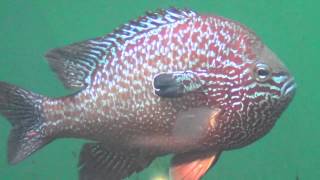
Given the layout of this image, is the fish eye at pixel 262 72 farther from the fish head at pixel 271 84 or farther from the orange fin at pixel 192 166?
the orange fin at pixel 192 166

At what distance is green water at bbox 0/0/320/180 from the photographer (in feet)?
35.9

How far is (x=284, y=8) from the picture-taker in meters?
12.1

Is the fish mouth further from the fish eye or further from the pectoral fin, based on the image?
the pectoral fin

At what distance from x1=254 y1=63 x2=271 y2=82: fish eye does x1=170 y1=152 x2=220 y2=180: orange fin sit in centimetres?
44

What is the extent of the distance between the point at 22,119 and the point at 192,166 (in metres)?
1.01

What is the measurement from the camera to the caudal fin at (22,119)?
256cm

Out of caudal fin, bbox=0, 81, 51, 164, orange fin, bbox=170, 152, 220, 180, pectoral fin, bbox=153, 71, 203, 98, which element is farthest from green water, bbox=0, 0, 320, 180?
pectoral fin, bbox=153, 71, 203, 98

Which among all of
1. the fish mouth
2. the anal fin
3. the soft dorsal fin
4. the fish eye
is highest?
the soft dorsal fin

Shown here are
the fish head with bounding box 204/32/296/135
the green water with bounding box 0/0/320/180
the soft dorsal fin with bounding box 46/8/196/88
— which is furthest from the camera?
the green water with bounding box 0/0/320/180

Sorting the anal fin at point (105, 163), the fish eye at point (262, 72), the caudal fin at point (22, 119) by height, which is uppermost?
the fish eye at point (262, 72)

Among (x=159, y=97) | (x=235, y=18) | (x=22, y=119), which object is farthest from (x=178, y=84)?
(x=235, y=18)

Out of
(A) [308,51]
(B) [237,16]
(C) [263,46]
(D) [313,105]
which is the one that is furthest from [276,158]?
(C) [263,46]

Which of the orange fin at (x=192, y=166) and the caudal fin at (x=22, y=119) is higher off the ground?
the caudal fin at (x=22, y=119)

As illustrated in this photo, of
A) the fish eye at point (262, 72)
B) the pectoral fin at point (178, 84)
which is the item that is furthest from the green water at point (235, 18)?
the fish eye at point (262, 72)
